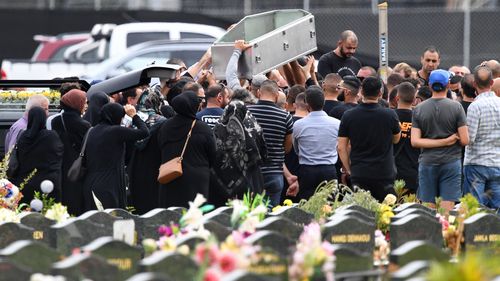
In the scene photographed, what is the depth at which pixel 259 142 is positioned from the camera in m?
13.0

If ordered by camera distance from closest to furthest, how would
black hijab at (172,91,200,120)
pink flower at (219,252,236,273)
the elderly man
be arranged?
pink flower at (219,252,236,273), black hijab at (172,91,200,120), the elderly man

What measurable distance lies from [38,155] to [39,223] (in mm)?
3642

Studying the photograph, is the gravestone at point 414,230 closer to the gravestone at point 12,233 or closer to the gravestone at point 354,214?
the gravestone at point 354,214

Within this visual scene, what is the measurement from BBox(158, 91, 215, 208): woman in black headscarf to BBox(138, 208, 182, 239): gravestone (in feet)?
7.44

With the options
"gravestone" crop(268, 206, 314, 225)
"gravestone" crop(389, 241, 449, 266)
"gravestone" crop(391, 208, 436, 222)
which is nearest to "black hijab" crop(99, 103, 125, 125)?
"gravestone" crop(268, 206, 314, 225)

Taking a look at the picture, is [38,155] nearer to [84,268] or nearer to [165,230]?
[165,230]

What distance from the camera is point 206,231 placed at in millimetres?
8781

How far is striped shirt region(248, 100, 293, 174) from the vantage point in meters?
13.5

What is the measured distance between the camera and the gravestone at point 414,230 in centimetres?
945

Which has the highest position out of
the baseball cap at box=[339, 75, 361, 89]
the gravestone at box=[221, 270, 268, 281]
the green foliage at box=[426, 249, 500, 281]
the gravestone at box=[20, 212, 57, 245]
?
the green foliage at box=[426, 249, 500, 281]

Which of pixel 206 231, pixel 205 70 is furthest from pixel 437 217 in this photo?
pixel 205 70

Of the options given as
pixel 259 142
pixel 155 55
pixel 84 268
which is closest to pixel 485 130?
pixel 259 142

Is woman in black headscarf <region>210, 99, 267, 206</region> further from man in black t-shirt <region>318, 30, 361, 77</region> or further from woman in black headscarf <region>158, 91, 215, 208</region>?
man in black t-shirt <region>318, 30, 361, 77</region>

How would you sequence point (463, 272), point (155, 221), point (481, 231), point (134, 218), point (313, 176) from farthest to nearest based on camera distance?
point (313, 176) → point (134, 218) → point (155, 221) → point (481, 231) → point (463, 272)
